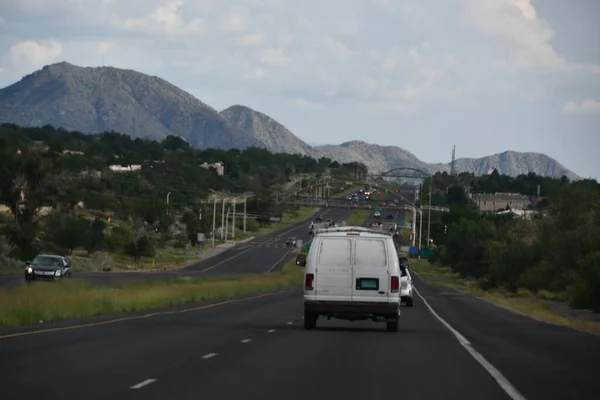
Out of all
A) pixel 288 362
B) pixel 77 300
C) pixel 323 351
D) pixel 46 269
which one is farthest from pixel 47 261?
pixel 288 362

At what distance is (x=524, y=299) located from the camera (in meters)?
80.8

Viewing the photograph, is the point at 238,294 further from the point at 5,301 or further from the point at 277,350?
the point at 277,350

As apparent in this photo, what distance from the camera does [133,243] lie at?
11406cm

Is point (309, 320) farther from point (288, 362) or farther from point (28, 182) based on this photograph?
point (28, 182)

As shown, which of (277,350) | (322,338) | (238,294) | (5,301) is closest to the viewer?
(277,350)

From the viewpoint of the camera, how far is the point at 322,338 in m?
27.4

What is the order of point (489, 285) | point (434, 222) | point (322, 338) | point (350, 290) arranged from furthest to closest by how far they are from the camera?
point (434, 222)
point (489, 285)
point (350, 290)
point (322, 338)

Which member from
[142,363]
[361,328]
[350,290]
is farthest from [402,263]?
[142,363]

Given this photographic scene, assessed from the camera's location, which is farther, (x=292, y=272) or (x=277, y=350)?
(x=292, y=272)

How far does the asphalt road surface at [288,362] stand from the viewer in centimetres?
1569

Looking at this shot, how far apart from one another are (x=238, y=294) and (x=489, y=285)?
45.5m

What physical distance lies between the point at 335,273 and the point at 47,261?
29887 millimetres

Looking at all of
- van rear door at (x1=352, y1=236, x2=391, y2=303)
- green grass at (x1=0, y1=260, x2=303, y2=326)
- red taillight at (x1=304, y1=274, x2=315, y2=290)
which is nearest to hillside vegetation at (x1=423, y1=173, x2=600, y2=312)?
green grass at (x1=0, y1=260, x2=303, y2=326)

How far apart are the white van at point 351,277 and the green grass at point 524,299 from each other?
10.5 m
